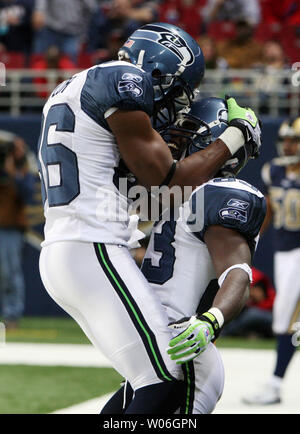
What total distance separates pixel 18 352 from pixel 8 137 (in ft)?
11.1

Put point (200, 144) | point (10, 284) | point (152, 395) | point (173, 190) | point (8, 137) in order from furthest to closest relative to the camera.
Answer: point (8, 137) → point (10, 284) → point (200, 144) → point (173, 190) → point (152, 395)

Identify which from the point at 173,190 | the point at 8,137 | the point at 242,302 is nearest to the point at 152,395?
the point at 242,302

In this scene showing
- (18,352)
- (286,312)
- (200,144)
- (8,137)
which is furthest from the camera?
(8,137)

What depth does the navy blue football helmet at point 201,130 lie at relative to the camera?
2.93 meters

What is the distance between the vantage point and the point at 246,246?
2709 millimetres

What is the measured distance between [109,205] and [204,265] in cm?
36

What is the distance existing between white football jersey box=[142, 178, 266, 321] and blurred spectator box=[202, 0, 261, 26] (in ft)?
25.3

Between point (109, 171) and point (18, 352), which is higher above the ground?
point (109, 171)

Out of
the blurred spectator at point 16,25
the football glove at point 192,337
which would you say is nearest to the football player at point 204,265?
the football glove at point 192,337

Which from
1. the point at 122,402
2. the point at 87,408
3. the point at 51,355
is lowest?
the point at 51,355

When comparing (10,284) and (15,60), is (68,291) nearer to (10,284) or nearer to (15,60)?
(10,284)

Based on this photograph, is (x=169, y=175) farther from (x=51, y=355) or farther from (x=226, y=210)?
(x=51, y=355)

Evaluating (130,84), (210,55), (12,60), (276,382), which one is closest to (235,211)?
(130,84)

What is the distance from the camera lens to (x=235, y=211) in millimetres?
2662
